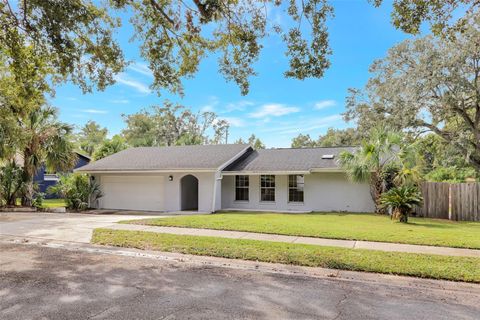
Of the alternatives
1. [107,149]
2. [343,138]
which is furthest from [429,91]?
[107,149]

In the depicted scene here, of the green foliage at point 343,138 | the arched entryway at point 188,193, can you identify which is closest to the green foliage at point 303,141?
the green foliage at point 343,138

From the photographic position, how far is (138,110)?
163 ft

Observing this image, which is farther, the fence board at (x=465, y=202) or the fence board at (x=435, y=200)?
the fence board at (x=435, y=200)

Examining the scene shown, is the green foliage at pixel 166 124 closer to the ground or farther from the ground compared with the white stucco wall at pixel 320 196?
farther from the ground

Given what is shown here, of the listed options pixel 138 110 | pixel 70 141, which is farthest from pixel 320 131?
pixel 70 141

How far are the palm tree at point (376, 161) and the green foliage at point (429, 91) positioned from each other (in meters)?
10.7

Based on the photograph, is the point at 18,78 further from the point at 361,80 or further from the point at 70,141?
the point at 361,80

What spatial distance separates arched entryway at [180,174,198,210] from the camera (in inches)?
795

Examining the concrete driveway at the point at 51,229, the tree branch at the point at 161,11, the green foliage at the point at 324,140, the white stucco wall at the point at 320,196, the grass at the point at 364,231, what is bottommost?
the concrete driveway at the point at 51,229

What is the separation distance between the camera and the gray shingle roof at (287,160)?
1771 cm

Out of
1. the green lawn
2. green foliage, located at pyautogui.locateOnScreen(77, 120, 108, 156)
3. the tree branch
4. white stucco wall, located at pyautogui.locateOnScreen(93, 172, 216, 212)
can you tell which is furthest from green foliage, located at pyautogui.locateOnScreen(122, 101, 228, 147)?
the tree branch

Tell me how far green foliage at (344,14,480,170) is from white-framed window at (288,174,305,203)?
1167 cm

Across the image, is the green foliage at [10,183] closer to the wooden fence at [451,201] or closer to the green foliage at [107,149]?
the green foliage at [107,149]

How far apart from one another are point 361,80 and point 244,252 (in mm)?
23974
